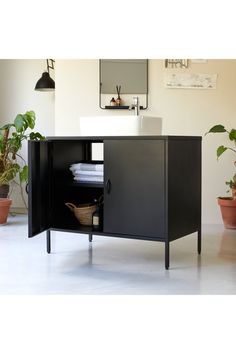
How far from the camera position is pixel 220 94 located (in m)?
4.70

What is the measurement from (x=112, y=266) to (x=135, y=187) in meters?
0.58

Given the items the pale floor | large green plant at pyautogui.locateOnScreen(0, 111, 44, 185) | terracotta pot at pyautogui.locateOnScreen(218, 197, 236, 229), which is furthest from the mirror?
the pale floor

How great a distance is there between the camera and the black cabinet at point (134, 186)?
281 cm

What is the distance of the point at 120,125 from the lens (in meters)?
3.00

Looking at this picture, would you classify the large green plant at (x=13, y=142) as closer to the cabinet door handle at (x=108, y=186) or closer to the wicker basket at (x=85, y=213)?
the wicker basket at (x=85, y=213)

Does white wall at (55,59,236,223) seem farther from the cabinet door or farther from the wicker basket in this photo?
the cabinet door

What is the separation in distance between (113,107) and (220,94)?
1.09 meters

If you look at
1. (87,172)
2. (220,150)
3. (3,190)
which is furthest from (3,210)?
(220,150)

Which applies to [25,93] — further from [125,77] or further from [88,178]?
[88,178]

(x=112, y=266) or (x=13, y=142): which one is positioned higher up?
(x=13, y=142)

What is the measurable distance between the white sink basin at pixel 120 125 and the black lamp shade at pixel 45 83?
6.93ft

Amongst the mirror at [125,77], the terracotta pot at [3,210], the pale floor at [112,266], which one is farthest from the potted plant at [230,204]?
the terracotta pot at [3,210]
